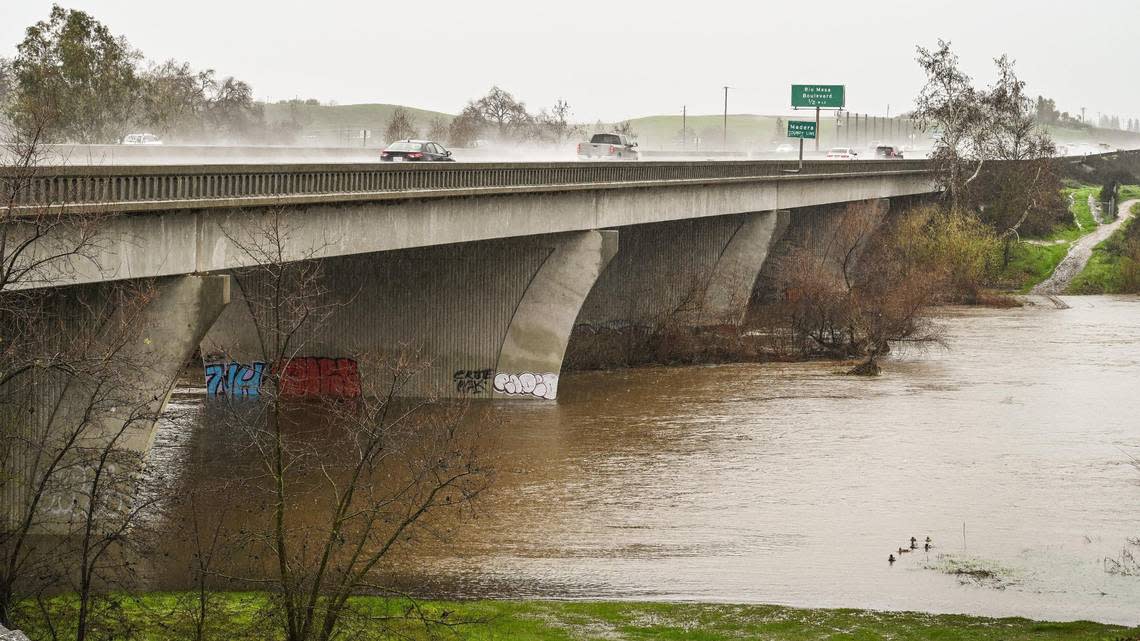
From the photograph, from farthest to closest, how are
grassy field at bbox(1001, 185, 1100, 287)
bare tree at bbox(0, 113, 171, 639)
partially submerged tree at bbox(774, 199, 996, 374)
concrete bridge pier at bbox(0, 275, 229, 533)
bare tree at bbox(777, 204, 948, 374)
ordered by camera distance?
grassy field at bbox(1001, 185, 1100, 287), partially submerged tree at bbox(774, 199, 996, 374), bare tree at bbox(777, 204, 948, 374), concrete bridge pier at bbox(0, 275, 229, 533), bare tree at bbox(0, 113, 171, 639)

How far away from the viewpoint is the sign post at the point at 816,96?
7956 centimetres

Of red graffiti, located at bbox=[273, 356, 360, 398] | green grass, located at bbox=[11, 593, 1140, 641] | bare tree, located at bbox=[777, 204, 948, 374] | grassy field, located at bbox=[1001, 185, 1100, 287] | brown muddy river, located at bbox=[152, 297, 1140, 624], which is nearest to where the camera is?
green grass, located at bbox=[11, 593, 1140, 641]

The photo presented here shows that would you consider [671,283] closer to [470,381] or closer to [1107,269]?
[470,381]

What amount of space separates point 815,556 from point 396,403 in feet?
Answer: 52.4

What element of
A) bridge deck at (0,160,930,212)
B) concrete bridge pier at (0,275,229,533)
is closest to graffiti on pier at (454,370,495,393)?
bridge deck at (0,160,930,212)

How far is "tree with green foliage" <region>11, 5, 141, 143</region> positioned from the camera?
2023 inches

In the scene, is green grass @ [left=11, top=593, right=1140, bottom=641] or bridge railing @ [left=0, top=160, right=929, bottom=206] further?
bridge railing @ [left=0, top=160, right=929, bottom=206]

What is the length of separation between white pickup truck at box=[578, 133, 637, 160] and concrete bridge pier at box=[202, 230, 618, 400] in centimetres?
2460

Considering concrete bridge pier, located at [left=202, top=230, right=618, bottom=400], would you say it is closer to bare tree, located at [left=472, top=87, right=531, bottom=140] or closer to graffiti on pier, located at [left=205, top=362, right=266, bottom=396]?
graffiti on pier, located at [left=205, top=362, right=266, bottom=396]

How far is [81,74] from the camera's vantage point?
2136 inches

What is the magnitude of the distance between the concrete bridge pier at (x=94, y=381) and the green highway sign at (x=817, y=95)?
6117 centimetres

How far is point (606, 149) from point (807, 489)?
36990 mm

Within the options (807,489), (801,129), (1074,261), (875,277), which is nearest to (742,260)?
(875,277)

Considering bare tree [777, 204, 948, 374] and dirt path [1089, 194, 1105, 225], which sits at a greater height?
dirt path [1089, 194, 1105, 225]
